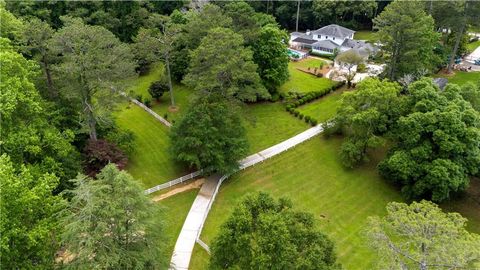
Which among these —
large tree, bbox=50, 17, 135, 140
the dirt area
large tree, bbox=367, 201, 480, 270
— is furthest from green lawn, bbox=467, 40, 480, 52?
large tree, bbox=50, 17, 135, 140

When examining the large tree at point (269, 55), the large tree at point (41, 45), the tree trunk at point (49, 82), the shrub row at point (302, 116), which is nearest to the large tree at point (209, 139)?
the tree trunk at point (49, 82)

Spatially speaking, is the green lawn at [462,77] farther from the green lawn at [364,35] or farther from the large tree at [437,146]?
the large tree at [437,146]

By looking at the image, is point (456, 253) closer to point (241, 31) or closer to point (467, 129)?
point (467, 129)

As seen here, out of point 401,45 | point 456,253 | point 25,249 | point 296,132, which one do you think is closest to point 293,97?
point 296,132

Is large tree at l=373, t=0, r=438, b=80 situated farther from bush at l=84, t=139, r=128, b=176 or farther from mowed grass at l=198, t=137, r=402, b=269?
bush at l=84, t=139, r=128, b=176

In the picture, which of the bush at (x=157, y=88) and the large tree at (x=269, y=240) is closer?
the large tree at (x=269, y=240)
